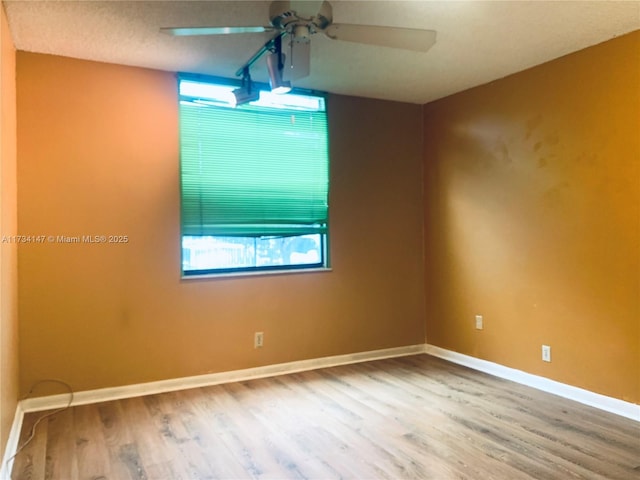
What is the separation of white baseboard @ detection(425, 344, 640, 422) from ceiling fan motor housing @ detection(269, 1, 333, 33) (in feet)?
9.48

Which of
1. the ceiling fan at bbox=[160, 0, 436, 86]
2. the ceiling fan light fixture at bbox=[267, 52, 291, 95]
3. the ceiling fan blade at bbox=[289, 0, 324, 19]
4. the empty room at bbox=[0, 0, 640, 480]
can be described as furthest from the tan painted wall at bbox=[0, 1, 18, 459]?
the ceiling fan blade at bbox=[289, 0, 324, 19]

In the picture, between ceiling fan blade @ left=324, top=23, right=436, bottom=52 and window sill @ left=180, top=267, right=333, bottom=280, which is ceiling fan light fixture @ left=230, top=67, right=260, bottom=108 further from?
window sill @ left=180, top=267, right=333, bottom=280

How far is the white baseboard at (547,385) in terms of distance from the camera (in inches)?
118

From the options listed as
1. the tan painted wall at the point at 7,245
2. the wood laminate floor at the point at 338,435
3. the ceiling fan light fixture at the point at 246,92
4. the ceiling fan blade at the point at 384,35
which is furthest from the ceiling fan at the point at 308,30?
the wood laminate floor at the point at 338,435

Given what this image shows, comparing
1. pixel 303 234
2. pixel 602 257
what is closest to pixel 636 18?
pixel 602 257

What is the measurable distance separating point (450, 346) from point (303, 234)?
1700mm

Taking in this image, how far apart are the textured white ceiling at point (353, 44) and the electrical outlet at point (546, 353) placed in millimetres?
2083

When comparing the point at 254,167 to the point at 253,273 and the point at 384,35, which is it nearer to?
the point at 253,273

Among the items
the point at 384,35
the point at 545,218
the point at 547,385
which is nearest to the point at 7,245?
the point at 384,35

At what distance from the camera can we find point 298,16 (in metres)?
2.13

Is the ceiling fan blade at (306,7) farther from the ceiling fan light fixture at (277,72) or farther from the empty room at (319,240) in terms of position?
the ceiling fan light fixture at (277,72)

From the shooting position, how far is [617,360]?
3057mm

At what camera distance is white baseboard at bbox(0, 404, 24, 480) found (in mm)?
2290

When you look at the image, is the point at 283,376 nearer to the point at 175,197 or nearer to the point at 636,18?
the point at 175,197
